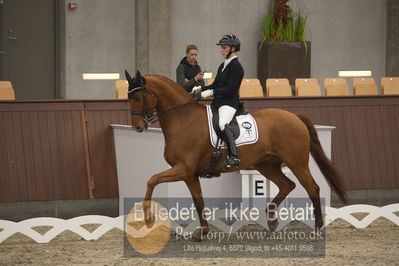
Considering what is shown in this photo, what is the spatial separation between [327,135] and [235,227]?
1.68 meters

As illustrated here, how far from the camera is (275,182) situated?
8.24 meters

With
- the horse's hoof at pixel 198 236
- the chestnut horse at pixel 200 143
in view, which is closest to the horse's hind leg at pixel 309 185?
the chestnut horse at pixel 200 143

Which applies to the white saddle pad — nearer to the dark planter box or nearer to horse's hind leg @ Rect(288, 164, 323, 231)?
horse's hind leg @ Rect(288, 164, 323, 231)

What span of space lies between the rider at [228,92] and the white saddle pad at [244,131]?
11 cm

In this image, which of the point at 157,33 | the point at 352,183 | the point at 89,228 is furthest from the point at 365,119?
the point at 157,33

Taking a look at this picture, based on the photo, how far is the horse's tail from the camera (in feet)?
26.9

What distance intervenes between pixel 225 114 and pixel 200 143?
362mm

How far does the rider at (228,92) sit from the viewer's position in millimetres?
7754

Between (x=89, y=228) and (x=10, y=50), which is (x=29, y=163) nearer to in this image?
(x=89, y=228)

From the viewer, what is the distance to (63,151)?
9453 millimetres

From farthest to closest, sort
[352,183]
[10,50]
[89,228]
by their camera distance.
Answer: [10,50], [352,183], [89,228]

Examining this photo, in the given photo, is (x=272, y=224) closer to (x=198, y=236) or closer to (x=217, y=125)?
(x=198, y=236)

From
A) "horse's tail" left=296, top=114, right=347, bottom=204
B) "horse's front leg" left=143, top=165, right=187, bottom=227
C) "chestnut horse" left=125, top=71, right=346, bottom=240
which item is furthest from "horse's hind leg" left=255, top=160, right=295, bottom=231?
"horse's front leg" left=143, top=165, right=187, bottom=227

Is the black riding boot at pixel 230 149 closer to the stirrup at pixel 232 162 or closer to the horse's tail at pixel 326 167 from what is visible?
the stirrup at pixel 232 162
